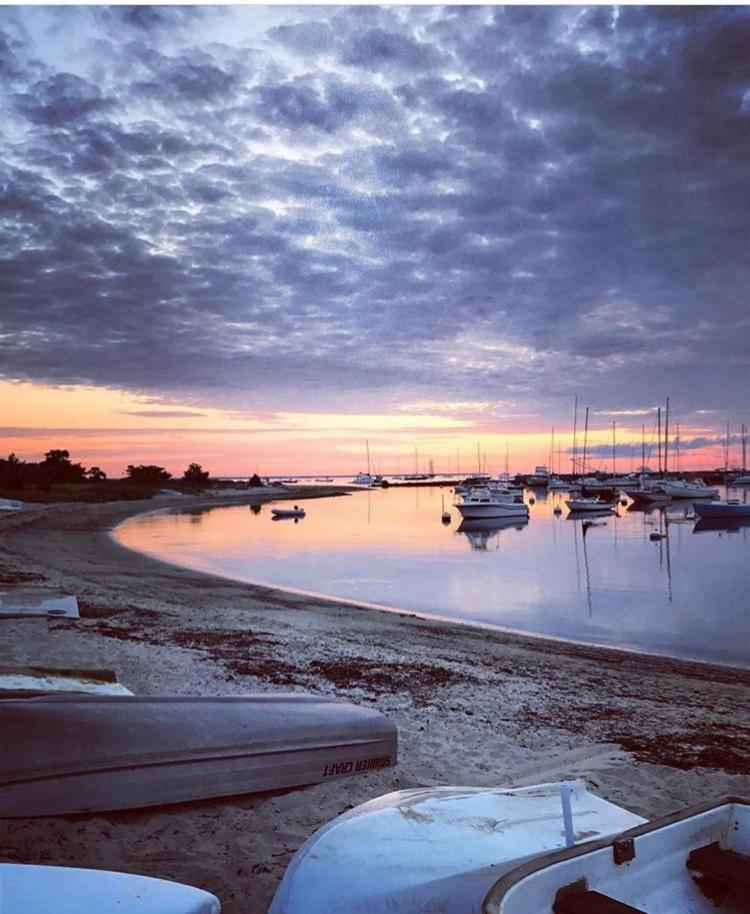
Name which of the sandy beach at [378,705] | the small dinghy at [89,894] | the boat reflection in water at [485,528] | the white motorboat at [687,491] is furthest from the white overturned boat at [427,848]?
the white motorboat at [687,491]

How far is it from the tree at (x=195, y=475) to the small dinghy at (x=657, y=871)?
11669cm

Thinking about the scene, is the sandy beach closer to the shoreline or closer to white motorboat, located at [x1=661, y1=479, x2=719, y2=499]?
the shoreline

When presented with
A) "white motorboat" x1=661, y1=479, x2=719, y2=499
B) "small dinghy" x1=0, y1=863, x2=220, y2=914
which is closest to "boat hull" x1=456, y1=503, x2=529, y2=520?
"white motorboat" x1=661, y1=479, x2=719, y2=499

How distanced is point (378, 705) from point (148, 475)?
103801mm

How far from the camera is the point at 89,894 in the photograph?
9.23ft

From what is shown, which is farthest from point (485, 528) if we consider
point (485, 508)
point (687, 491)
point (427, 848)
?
point (427, 848)

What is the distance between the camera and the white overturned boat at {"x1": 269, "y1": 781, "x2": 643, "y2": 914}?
3.08 metres

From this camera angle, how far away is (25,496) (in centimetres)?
5716

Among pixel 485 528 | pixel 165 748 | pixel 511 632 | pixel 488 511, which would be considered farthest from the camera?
pixel 488 511

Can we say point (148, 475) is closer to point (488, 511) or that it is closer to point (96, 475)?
point (96, 475)

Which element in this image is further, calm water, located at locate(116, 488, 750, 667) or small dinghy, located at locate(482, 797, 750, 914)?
calm water, located at locate(116, 488, 750, 667)

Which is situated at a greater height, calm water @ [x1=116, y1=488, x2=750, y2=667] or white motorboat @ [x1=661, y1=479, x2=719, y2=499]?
white motorboat @ [x1=661, y1=479, x2=719, y2=499]

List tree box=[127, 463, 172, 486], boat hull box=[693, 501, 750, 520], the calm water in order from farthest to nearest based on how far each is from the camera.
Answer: tree box=[127, 463, 172, 486]
boat hull box=[693, 501, 750, 520]
the calm water

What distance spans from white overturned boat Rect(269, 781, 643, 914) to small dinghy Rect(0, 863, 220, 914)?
437 mm
